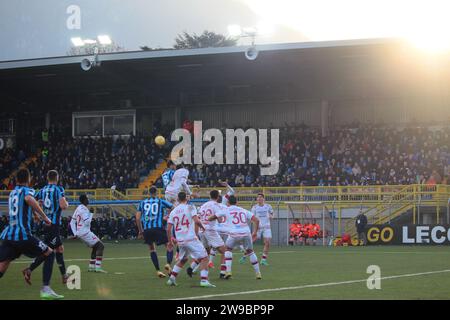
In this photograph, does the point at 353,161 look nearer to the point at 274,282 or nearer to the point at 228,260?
the point at 228,260

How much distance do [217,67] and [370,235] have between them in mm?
17438

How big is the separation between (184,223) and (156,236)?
3.65 meters

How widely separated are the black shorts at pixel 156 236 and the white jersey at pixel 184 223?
11.2 ft

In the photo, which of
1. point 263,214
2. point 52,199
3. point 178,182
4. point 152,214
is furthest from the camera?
point 263,214

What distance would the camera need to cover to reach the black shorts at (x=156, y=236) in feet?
66.9

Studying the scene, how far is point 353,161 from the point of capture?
158ft

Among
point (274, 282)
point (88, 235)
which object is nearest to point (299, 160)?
point (88, 235)

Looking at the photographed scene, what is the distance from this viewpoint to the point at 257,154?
50688 mm

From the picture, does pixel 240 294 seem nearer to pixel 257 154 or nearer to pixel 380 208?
pixel 380 208

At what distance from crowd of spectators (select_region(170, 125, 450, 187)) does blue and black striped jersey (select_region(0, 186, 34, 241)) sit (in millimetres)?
32040

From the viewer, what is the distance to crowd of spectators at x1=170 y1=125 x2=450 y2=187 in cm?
4559

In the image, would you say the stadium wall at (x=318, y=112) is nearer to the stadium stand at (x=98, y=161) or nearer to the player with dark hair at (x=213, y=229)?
the stadium stand at (x=98, y=161)

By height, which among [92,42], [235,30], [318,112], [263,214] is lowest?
[263,214]
